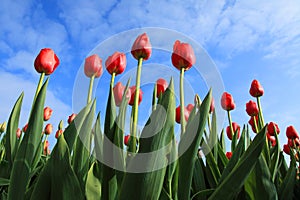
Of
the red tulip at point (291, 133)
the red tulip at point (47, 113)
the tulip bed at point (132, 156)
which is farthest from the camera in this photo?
the red tulip at point (47, 113)

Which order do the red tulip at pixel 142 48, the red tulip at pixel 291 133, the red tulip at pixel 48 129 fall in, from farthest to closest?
the red tulip at pixel 48 129
the red tulip at pixel 291 133
the red tulip at pixel 142 48

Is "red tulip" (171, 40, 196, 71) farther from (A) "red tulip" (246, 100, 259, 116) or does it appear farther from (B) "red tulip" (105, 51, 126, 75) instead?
(A) "red tulip" (246, 100, 259, 116)

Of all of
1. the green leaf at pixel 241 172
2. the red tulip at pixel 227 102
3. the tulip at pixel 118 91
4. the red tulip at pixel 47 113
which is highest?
the red tulip at pixel 47 113

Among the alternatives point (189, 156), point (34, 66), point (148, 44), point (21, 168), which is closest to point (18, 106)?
point (34, 66)

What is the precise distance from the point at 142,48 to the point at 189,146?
0.39 meters

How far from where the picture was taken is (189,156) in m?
0.64

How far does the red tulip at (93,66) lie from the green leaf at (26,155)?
12.9 inches

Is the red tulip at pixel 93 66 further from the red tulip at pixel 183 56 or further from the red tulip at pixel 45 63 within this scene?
the red tulip at pixel 183 56

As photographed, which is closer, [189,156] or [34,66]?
[189,156]

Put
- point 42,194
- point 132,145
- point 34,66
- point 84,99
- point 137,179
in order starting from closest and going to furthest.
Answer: point 137,179
point 42,194
point 132,145
point 84,99
point 34,66

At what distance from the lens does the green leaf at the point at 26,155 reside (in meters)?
0.68

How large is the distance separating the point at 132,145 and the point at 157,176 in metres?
0.24

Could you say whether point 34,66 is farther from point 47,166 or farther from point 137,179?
point 137,179

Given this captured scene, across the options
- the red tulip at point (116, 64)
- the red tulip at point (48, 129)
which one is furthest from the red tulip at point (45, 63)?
the red tulip at point (48, 129)
